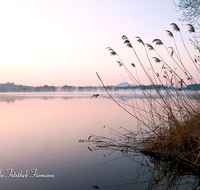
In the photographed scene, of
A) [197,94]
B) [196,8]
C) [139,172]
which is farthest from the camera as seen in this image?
[196,8]

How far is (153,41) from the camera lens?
8.91 feet

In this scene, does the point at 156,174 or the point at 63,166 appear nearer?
the point at 156,174

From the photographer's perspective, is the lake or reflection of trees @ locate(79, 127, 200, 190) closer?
reflection of trees @ locate(79, 127, 200, 190)

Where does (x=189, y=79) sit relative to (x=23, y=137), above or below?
above

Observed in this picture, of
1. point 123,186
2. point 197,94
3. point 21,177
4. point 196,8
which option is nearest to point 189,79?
point 197,94

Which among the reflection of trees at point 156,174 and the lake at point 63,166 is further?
the lake at point 63,166

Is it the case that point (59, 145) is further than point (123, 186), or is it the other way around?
point (59, 145)

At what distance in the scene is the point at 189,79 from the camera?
114 inches

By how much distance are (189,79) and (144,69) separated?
0.79 meters

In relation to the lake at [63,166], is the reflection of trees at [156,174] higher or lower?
higher

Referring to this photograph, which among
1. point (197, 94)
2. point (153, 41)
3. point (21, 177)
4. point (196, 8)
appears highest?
point (196, 8)

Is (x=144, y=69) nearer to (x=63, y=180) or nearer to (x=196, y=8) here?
(x=63, y=180)

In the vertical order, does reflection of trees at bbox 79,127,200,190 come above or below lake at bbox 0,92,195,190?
above

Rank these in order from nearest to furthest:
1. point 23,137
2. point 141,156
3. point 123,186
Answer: point 123,186 → point 141,156 → point 23,137
